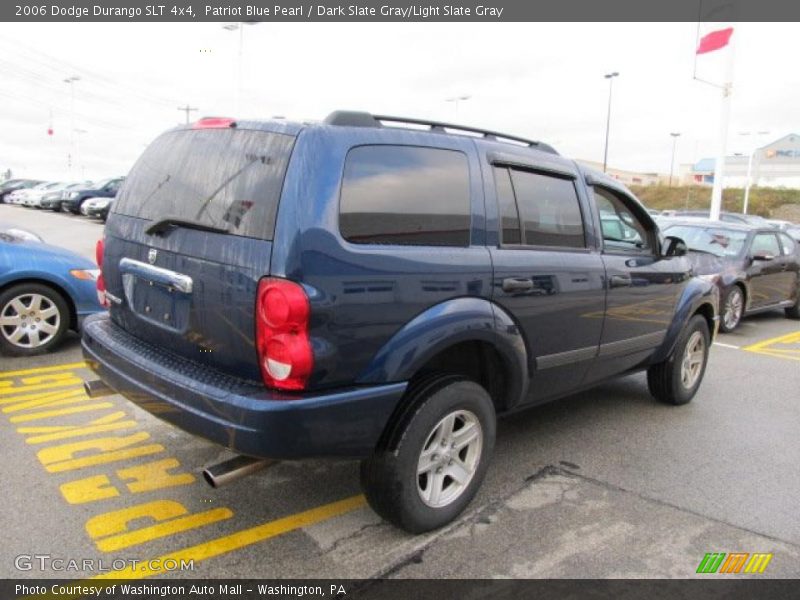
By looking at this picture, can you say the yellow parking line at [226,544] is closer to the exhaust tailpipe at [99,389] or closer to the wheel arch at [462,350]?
the wheel arch at [462,350]

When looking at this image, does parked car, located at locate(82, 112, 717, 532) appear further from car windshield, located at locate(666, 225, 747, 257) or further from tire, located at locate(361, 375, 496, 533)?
car windshield, located at locate(666, 225, 747, 257)

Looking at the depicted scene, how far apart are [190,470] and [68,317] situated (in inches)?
119

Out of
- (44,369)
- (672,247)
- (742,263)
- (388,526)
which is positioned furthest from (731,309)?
(44,369)

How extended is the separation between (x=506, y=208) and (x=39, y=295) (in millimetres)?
4448

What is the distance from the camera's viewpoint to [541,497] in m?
3.54

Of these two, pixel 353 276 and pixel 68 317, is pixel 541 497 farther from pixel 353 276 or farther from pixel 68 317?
pixel 68 317

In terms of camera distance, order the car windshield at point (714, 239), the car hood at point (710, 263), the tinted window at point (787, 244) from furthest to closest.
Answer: the tinted window at point (787, 244), the car windshield at point (714, 239), the car hood at point (710, 263)

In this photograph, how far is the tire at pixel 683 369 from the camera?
514cm

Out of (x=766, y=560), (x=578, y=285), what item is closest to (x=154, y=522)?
(x=578, y=285)

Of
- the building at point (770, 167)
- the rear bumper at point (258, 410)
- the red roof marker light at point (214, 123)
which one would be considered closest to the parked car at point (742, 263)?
the rear bumper at point (258, 410)

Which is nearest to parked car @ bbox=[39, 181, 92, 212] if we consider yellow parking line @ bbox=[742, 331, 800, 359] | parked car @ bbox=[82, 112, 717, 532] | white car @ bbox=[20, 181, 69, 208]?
white car @ bbox=[20, 181, 69, 208]

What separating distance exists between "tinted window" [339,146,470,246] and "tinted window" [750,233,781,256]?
7.83m

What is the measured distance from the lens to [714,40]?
1698cm

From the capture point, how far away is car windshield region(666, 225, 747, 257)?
367 inches
